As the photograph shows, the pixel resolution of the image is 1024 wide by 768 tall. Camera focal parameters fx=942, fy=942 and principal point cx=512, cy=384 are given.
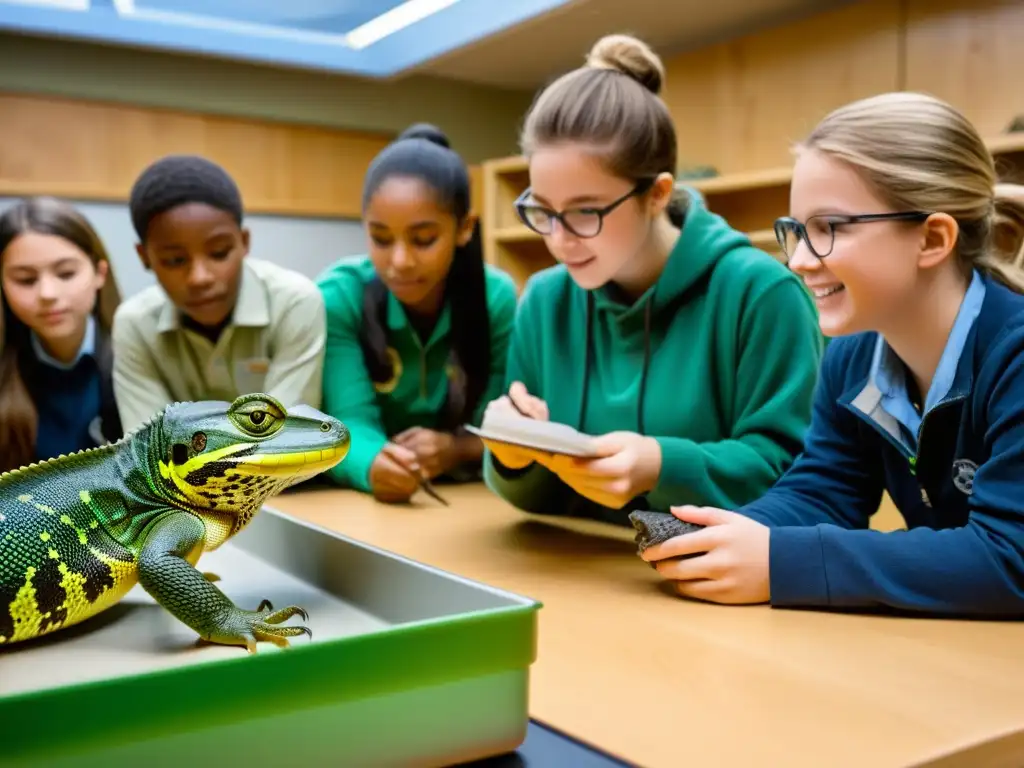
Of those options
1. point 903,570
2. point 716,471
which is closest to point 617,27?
point 716,471

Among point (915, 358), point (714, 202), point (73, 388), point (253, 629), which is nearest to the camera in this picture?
point (253, 629)

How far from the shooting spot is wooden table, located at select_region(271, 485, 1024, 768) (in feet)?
1.79

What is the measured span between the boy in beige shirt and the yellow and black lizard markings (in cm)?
83

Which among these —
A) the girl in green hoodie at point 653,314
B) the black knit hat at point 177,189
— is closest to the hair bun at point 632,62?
the girl in green hoodie at point 653,314

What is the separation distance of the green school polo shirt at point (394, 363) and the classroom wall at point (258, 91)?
1488 mm

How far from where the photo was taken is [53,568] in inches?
23.5

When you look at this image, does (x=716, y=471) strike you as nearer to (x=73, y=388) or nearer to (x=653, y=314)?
(x=653, y=314)

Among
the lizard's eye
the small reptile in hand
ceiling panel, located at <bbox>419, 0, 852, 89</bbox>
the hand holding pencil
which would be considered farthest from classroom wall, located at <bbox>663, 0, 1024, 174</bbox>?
the lizard's eye

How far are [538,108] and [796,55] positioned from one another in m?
2.04

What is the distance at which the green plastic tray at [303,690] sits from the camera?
1.28 feet

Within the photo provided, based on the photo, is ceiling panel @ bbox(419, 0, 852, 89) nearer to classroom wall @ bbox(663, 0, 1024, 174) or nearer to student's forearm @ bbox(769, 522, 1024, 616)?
classroom wall @ bbox(663, 0, 1024, 174)

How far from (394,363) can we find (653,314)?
1.88 feet

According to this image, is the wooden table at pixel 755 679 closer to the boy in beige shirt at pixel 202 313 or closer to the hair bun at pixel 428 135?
the boy in beige shirt at pixel 202 313

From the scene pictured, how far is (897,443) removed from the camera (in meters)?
0.94
